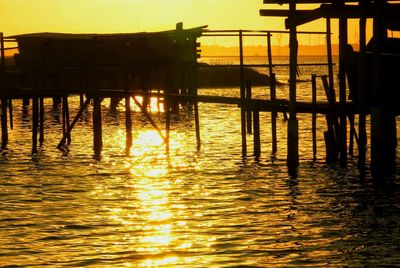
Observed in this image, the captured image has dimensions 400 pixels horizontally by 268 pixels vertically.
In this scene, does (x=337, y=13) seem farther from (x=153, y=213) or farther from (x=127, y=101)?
(x=127, y=101)

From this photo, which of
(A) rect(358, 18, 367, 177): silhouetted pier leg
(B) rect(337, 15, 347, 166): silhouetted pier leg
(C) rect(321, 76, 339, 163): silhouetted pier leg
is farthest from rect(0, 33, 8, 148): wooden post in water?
(A) rect(358, 18, 367, 177): silhouetted pier leg

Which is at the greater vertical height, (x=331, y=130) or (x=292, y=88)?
(x=292, y=88)

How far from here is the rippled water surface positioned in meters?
15.9

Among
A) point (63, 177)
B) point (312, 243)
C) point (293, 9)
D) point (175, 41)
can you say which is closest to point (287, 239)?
point (312, 243)

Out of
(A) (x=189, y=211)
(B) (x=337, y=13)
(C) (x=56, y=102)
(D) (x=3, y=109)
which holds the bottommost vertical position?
(A) (x=189, y=211)

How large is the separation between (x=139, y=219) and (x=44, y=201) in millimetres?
3496

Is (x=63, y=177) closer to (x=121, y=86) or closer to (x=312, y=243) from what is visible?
(x=312, y=243)

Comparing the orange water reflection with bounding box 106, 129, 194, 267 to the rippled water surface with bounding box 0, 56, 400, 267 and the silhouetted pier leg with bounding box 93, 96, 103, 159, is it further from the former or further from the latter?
the silhouetted pier leg with bounding box 93, 96, 103, 159

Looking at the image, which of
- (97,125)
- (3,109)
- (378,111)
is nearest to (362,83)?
(378,111)

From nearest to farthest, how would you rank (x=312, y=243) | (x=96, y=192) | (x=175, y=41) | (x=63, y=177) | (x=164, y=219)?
(x=312, y=243)
(x=164, y=219)
(x=96, y=192)
(x=63, y=177)
(x=175, y=41)

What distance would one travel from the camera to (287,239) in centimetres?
1709

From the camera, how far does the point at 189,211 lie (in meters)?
20.2

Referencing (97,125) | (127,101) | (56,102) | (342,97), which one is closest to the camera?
(342,97)

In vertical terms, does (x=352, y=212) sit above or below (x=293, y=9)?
below
